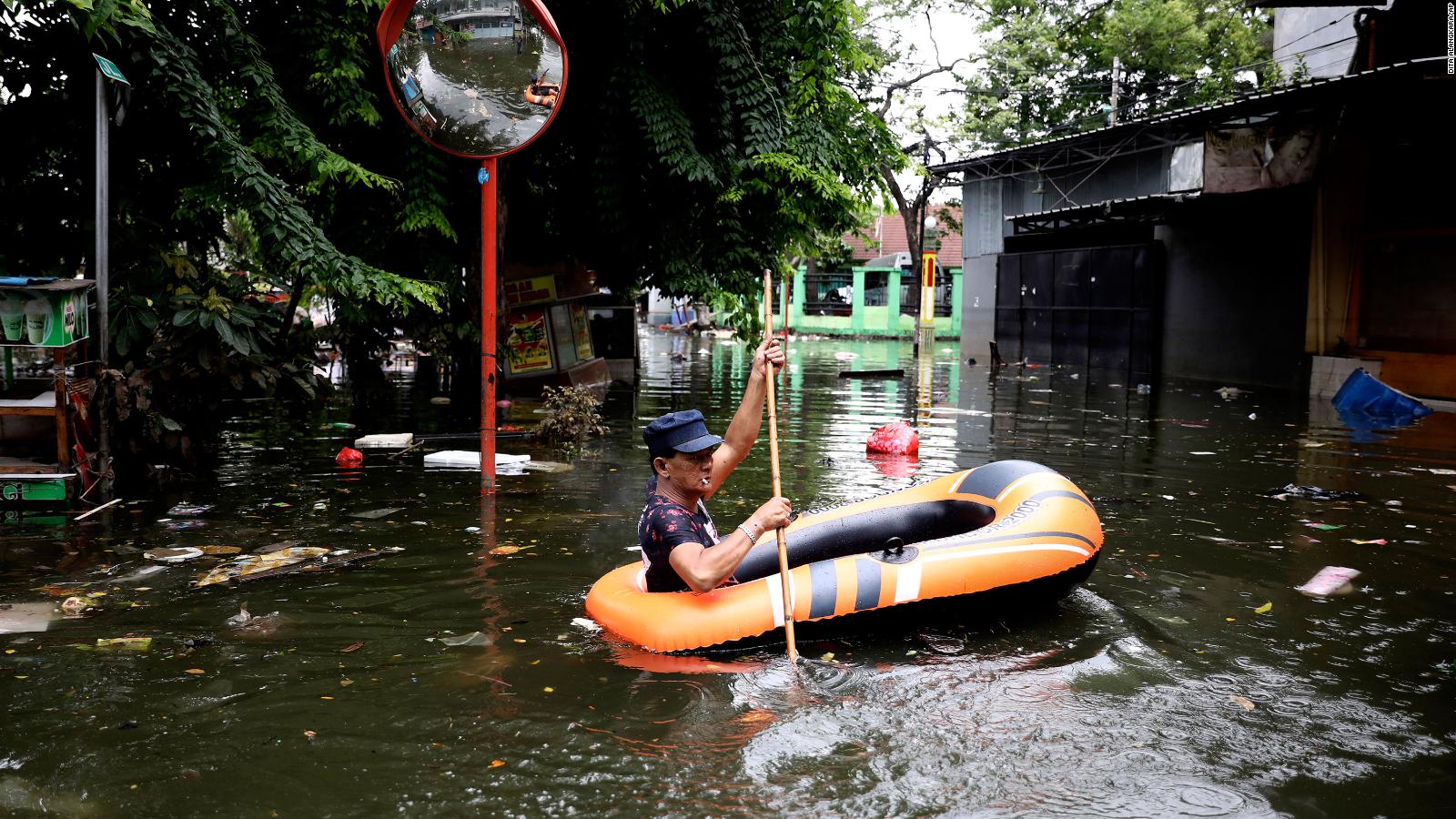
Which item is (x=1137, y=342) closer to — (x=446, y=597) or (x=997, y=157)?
(x=997, y=157)

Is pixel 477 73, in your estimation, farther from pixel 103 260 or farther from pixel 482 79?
pixel 103 260

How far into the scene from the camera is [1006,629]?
5164mm

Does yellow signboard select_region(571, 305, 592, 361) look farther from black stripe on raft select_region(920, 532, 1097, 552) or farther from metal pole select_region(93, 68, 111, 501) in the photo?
black stripe on raft select_region(920, 532, 1097, 552)

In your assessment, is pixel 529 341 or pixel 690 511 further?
pixel 529 341

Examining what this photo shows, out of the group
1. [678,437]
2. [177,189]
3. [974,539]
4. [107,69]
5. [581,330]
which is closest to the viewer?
[678,437]

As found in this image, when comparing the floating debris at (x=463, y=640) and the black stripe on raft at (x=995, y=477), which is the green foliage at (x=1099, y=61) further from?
the floating debris at (x=463, y=640)

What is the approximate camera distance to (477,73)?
7750 millimetres

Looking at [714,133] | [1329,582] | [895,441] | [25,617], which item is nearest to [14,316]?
[25,617]

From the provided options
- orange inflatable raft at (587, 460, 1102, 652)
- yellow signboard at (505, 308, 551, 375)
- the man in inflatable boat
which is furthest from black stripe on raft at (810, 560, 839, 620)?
yellow signboard at (505, 308, 551, 375)

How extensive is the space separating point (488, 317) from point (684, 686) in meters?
3.75

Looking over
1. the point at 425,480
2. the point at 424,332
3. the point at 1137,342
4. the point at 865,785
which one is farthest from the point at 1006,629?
the point at 1137,342

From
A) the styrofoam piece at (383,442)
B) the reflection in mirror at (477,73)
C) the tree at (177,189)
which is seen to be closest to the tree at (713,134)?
the tree at (177,189)

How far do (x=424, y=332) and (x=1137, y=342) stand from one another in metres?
13.9

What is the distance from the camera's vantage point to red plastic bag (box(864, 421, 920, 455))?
10273mm
